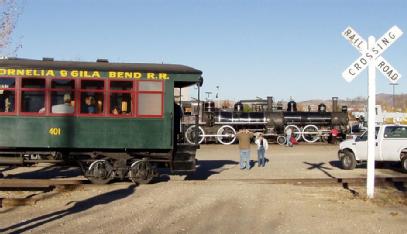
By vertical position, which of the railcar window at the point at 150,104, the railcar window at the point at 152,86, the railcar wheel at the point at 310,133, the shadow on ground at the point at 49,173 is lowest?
the shadow on ground at the point at 49,173

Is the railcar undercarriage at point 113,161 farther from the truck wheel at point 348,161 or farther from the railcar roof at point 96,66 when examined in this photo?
the truck wheel at point 348,161

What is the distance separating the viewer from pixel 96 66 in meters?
13.0

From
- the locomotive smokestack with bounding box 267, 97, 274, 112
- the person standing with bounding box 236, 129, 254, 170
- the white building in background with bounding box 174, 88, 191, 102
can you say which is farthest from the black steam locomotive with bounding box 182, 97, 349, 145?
the person standing with bounding box 236, 129, 254, 170

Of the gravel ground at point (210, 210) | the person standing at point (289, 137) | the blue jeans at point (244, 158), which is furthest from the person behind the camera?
the person standing at point (289, 137)

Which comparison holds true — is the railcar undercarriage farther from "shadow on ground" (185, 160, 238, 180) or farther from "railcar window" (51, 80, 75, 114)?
"shadow on ground" (185, 160, 238, 180)

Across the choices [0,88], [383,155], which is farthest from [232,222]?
[383,155]

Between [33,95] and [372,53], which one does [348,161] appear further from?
[33,95]

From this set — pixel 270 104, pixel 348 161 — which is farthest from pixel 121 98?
pixel 270 104

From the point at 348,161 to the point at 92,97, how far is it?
9.93 metres

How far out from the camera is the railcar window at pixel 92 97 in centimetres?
1295

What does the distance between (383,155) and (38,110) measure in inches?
460

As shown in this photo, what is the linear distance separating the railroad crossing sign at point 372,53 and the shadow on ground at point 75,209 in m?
5.68

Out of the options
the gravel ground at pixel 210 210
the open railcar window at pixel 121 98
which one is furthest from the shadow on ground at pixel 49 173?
the open railcar window at pixel 121 98

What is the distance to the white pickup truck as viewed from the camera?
17.1 meters
